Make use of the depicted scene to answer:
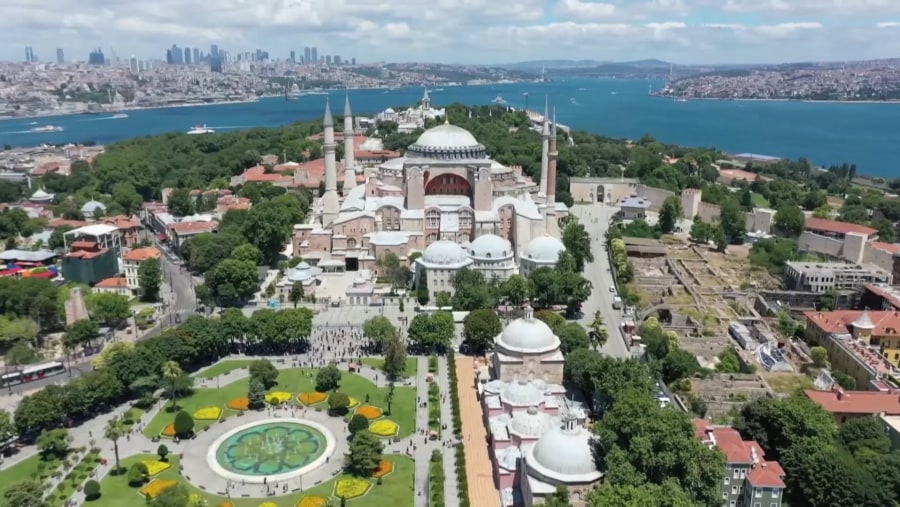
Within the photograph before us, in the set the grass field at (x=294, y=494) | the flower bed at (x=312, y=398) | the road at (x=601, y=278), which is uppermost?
the road at (x=601, y=278)

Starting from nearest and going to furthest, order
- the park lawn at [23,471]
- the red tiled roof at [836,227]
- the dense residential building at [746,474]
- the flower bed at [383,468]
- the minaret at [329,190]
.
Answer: the dense residential building at [746,474] < the park lawn at [23,471] < the flower bed at [383,468] < the red tiled roof at [836,227] < the minaret at [329,190]

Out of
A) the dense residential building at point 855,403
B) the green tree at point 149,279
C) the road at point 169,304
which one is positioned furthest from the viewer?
the green tree at point 149,279

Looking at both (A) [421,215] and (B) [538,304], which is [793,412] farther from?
(A) [421,215]

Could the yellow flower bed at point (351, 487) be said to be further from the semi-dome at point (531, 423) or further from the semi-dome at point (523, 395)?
the semi-dome at point (523, 395)

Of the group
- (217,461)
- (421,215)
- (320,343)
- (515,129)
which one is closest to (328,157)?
(421,215)

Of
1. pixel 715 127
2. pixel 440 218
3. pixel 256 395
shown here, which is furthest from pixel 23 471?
pixel 715 127

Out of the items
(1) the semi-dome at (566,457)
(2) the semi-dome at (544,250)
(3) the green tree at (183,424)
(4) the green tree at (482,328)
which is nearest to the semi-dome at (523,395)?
(1) the semi-dome at (566,457)

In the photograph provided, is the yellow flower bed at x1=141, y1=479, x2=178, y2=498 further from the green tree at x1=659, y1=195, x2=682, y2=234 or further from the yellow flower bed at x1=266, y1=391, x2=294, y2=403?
the green tree at x1=659, y1=195, x2=682, y2=234
